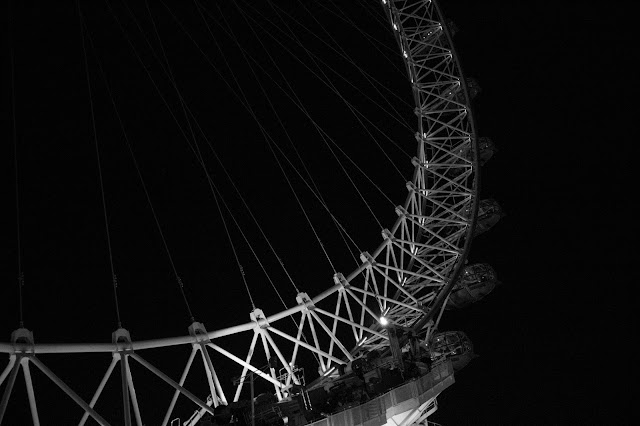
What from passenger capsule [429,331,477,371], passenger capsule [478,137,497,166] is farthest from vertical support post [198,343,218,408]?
passenger capsule [478,137,497,166]

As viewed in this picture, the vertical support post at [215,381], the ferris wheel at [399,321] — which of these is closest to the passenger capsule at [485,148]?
the ferris wheel at [399,321]

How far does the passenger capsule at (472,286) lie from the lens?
25031 mm

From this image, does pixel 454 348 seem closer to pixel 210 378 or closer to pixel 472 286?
pixel 472 286

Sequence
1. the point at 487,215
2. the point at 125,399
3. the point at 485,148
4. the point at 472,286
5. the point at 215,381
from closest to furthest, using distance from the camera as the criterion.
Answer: the point at 125,399 → the point at 215,381 → the point at 472,286 → the point at 487,215 → the point at 485,148

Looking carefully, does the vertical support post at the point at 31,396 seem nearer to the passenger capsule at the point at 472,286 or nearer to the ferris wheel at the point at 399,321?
the ferris wheel at the point at 399,321

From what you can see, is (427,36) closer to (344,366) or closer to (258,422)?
(344,366)

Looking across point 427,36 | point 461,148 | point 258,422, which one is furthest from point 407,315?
point 427,36

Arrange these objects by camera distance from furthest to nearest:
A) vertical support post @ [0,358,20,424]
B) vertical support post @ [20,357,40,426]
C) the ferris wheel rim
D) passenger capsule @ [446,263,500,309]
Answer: passenger capsule @ [446,263,500,309] → the ferris wheel rim → vertical support post @ [20,357,40,426] → vertical support post @ [0,358,20,424]

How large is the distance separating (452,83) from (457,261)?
402 inches

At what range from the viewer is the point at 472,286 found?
82.3 feet

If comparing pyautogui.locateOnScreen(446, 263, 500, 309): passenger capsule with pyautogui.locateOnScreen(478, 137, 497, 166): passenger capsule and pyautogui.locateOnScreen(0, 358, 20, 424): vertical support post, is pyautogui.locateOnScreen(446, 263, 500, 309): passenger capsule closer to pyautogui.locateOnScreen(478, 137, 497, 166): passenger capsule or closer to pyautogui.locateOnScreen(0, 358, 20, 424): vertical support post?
pyautogui.locateOnScreen(478, 137, 497, 166): passenger capsule

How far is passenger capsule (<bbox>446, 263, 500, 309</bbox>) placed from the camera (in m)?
25.0

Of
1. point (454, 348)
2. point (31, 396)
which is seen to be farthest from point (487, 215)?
point (31, 396)

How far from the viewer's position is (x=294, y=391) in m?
15.9
